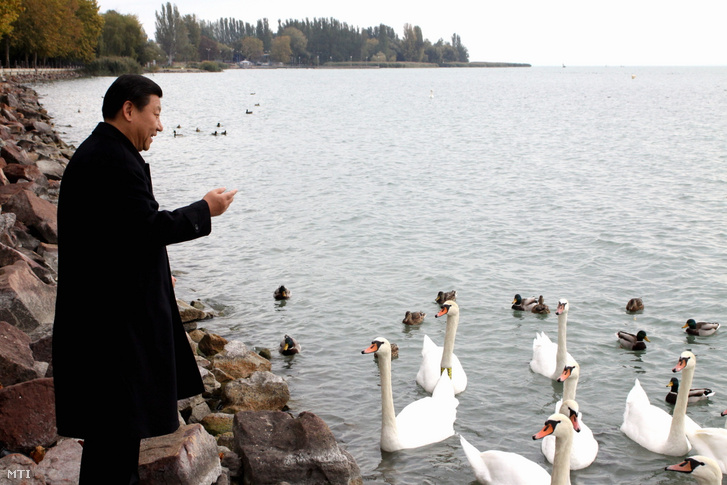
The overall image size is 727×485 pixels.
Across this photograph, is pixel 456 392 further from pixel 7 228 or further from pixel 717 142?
pixel 717 142

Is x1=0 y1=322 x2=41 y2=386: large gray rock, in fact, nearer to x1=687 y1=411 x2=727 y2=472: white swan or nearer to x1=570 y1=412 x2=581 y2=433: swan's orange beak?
x1=570 y1=412 x2=581 y2=433: swan's orange beak

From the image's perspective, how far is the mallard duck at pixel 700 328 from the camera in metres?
10.8

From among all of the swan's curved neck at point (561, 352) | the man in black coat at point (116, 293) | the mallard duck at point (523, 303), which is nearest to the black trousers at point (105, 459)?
the man in black coat at point (116, 293)

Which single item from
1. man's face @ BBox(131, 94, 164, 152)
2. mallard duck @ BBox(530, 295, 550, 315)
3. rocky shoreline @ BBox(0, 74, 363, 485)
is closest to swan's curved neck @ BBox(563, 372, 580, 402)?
rocky shoreline @ BBox(0, 74, 363, 485)

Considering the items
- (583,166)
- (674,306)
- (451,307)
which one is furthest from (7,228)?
(583,166)

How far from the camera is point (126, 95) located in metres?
3.45

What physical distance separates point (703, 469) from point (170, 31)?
19465 cm

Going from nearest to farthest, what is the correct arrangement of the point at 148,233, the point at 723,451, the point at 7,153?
the point at 148,233, the point at 723,451, the point at 7,153

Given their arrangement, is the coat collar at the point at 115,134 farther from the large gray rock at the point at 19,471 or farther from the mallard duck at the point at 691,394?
the mallard duck at the point at 691,394

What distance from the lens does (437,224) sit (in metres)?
18.5

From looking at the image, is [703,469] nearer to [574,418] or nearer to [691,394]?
[574,418]

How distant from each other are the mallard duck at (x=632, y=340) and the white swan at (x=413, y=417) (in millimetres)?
3396

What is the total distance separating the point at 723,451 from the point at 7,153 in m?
16.3

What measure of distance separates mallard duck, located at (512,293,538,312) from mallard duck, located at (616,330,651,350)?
1715 millimetres
